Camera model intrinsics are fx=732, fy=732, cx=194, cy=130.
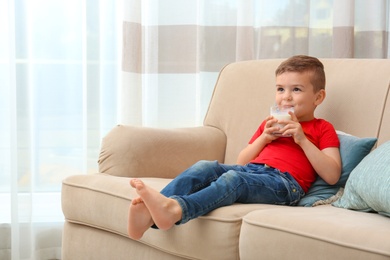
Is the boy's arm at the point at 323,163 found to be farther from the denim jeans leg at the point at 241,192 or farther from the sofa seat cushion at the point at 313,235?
the sofa seat cushion at the point at 313,235

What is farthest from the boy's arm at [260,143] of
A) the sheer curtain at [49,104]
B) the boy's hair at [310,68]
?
the sheer curtain at [49,104]

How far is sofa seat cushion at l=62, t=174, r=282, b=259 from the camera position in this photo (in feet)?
6.71

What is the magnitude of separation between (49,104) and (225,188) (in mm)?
1478

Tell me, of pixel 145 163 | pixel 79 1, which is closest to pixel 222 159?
pixel 145 163

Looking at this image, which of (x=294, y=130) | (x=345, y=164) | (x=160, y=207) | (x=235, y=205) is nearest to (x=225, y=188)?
(x=235, y=205)

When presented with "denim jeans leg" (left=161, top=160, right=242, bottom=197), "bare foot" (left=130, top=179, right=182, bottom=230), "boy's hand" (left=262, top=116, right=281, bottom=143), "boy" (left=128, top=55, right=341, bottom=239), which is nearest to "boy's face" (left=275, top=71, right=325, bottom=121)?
"boy" (left=128, top=55, right=341, bottom=239)

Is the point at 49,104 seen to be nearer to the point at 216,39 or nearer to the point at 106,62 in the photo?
the point at 106,62

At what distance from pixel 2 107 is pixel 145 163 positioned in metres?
0.94

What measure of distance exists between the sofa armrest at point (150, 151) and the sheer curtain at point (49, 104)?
2.28 ft

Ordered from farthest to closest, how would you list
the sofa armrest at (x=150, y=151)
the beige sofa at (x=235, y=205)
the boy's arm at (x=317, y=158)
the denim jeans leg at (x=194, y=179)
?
1. the sofa armrest at (x=150, y=151)
2. the boy's arm at (x=317, y=158)
3. the denim jeans leg at (x=194, y=179)
4. the beige sofa at (x=235, y=205)

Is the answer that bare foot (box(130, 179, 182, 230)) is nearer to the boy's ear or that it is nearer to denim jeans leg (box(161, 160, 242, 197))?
denim jeans leg (box(161, 160, 242, 197))

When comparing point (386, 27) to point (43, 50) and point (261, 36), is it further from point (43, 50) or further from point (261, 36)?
point (43, 50)

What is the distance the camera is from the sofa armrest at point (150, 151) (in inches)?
105

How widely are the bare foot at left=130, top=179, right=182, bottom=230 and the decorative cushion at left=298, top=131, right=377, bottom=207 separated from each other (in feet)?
1.61
